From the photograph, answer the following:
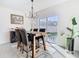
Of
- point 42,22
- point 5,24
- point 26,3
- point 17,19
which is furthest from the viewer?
point 42,22

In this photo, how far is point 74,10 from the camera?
467 cm

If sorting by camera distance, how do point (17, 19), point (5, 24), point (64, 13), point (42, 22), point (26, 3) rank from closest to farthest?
point (64, 13) → point (5, 24) → point (26, 3) → point (17, 19) → point (42, 22)

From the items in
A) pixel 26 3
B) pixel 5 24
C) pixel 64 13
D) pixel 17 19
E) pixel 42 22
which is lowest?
pixel 5 24

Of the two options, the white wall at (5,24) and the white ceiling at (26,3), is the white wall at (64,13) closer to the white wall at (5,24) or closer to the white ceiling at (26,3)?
the white ceiling at (26,3)

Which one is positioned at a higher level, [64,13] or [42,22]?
[64,13]

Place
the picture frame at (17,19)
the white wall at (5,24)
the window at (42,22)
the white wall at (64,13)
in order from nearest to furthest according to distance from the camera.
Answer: the white wall at (64,13) → the white wall at (5,24) → the picture frame at (17,19) → the window at (42,22)

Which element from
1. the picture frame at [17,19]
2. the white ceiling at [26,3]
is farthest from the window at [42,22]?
the picture frame at [17,19]

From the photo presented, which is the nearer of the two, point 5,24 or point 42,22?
point 5,24

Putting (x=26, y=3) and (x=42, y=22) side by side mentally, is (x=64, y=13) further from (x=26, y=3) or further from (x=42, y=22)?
(x=26, y=3)

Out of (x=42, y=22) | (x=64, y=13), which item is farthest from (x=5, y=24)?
(x=64, y=13)

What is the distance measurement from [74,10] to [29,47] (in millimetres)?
3003

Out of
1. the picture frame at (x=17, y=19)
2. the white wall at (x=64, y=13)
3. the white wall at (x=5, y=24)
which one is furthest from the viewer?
the picture frame at (x=17, y=19)

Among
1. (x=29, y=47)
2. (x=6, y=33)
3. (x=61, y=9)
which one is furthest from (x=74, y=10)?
(x=6, y=33)

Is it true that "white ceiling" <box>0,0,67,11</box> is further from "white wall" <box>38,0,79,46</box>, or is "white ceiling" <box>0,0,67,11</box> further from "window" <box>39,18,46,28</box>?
"window" <box>39,18,46,28</box>
